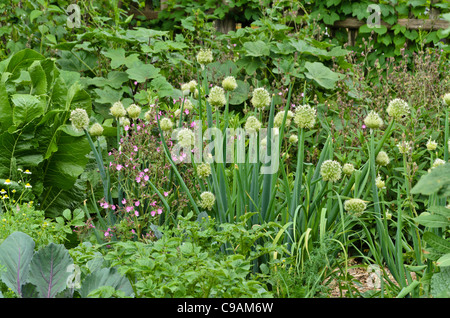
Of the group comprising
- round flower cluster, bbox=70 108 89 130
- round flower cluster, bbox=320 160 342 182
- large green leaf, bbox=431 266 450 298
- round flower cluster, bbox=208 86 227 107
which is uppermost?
round flower cluster, bbox=208 86 227 107

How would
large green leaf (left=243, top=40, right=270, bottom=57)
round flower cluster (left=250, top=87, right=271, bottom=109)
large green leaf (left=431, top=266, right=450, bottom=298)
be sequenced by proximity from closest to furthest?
large green leaf (left=431, top=266, right=450, bottom=298) → round flower cluster (left=250, top=87, right=271, bottom=109) → large green leaf (left=243, top=40, right=270, bottom=57)

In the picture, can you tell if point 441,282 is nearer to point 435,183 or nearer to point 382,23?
point 435,183

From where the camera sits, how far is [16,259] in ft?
6.30

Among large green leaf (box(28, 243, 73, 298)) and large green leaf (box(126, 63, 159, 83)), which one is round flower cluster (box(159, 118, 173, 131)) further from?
large green leaf (box(126, 63, 159, 83))

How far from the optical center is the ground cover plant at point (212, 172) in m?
1.86

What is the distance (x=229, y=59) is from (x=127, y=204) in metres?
2.32

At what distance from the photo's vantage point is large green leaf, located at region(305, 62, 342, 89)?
4.09 m

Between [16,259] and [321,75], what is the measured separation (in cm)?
287

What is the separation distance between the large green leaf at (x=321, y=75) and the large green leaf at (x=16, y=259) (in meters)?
2.73

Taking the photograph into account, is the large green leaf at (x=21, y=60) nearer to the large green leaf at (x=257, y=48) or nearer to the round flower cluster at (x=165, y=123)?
the round flower cluster at (x=165, y=123)

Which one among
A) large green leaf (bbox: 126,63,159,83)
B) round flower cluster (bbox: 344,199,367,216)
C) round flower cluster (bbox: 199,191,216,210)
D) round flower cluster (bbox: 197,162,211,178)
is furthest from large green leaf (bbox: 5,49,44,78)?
round flower cluster (bbox: 344,199,367,216)

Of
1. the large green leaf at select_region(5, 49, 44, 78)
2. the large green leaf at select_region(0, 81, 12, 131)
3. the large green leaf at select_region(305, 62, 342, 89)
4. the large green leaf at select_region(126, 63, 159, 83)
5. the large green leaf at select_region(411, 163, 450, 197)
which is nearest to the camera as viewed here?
the large green leaf at select_region(411, 163, 450, 197)
